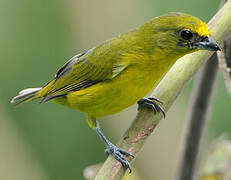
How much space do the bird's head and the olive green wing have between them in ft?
0.91

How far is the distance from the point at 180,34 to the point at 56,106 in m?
1.96

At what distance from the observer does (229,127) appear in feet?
12.5

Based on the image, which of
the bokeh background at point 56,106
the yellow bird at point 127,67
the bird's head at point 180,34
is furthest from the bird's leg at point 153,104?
the bokeh background at point 56,106

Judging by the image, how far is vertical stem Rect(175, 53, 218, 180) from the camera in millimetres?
2129

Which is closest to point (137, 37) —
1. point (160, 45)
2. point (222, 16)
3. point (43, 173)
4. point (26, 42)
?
point (160, 45)

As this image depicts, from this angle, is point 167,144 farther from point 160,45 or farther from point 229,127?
point 160,45

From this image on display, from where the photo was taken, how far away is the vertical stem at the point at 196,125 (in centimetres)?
213

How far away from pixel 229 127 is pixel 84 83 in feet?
4.49

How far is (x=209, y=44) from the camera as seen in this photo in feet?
7.46

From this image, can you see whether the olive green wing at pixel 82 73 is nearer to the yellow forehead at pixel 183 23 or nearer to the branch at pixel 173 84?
the yellow forehead at pixel 183 23

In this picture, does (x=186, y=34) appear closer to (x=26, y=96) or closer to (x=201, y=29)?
(x=201, y=29)

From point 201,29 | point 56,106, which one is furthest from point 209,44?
point 56,106

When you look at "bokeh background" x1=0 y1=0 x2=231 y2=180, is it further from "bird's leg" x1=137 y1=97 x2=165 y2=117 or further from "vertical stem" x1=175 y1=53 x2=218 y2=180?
"vertical stem" x1=175 y1=53 x2=218 y2=180

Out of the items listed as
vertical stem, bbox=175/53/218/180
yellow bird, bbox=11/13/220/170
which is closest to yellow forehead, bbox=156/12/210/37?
yellow bird, bbox=11/13/220/170
